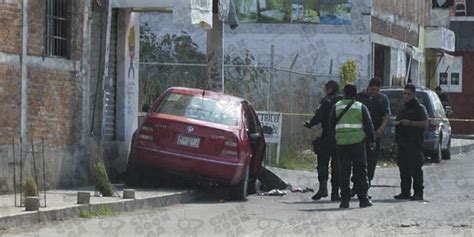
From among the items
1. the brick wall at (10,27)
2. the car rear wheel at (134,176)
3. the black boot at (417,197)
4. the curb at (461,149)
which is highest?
the brick wall at (10,27)

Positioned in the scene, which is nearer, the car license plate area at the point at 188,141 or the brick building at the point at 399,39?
the car license plate area at the point at 188,141

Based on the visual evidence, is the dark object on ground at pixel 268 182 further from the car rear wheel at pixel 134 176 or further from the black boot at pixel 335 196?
the car rear wheel at pixel 134 176

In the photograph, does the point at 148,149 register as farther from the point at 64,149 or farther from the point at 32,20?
the point at 32,20

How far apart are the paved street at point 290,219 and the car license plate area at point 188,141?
910 millimetres

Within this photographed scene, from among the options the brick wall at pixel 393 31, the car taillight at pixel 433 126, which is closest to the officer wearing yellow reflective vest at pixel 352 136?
the car taillight at pixel 433 126

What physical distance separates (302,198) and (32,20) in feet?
16.7

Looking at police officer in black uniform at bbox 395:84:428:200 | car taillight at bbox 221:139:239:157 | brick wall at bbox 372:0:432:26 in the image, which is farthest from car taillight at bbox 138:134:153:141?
brick wall at bbox 372:0:432:26

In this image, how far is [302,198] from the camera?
59.0ft

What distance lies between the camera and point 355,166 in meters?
16.0

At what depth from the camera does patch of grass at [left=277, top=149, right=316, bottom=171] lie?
79.6 feet

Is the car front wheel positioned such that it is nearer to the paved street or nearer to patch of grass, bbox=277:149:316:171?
patch of grass, bbox=277:149:316:171

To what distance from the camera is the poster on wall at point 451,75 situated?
151 ft

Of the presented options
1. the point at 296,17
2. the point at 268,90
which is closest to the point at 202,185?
the point at 268,90

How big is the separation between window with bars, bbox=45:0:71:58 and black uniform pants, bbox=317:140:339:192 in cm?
426
